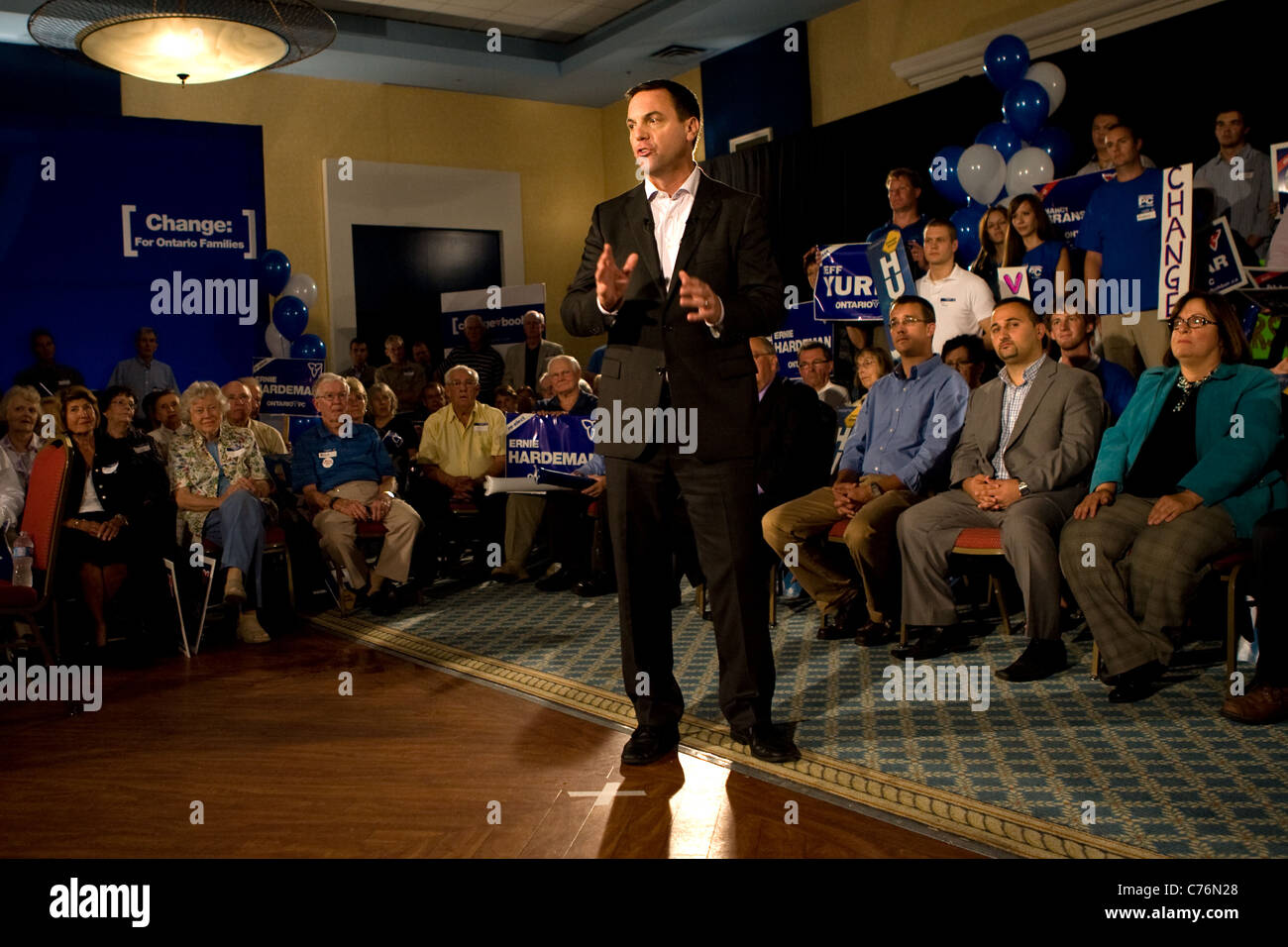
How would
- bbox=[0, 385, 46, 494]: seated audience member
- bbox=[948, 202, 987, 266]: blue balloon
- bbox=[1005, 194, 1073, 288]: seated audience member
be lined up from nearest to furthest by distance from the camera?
bbox=[0, 385, 46, 494]: seated audience member → bbox=[1005, 194, 1073, 288]: seated audience member → bbox=[948, 202, 987, 266]: blue balloon

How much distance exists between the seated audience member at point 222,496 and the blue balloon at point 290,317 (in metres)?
4.82

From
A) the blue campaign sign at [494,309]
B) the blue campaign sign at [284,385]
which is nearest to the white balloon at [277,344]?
the blue campaign sign at [494,309]

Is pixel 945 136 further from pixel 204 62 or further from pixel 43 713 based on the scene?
pixel 43 713

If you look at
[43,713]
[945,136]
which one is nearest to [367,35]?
[945,136]

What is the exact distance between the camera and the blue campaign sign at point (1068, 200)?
566 cm

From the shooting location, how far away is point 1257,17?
625 cm

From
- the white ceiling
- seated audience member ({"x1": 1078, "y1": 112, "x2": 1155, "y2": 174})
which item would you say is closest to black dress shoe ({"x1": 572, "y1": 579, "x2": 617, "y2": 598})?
seated audience member ({"x1": 1078, "y1": 112, "x2": 1155, "y2": 174})

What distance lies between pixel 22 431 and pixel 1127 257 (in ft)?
17.4

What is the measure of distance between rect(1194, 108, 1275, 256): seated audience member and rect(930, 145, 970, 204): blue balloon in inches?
64.1

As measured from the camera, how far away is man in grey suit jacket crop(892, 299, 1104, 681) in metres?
3.77

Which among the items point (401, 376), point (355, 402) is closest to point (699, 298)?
point (355, 402)

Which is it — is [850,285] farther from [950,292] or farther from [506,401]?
[506,401]

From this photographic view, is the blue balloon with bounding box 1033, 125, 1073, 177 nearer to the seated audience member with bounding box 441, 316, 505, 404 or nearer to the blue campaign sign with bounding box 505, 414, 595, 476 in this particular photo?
the blue campaign sign with bounding box 505, 414, 595, 476

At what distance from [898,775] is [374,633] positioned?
296cm
